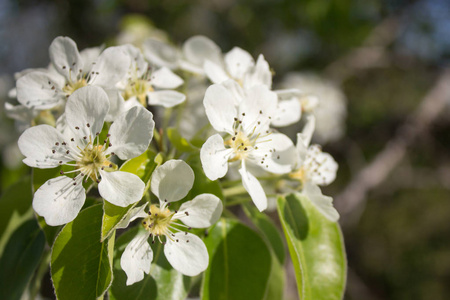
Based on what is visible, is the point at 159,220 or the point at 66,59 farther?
the point at 66,59

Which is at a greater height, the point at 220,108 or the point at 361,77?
the point at 220,108

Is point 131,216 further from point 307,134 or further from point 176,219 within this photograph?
point 307,134

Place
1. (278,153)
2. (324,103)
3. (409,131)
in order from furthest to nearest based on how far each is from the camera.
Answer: (324,103) → (409,131) → (278,153)

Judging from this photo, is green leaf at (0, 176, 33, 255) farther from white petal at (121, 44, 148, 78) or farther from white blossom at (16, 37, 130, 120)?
white petal at (121, 44, 148, 78)

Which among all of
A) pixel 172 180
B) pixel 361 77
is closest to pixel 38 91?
pixel 172 180

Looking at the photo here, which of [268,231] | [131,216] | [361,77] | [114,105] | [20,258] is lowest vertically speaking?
[361,77]

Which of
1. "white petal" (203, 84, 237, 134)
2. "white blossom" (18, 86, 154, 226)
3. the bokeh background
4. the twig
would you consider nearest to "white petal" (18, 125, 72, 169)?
"white blossom" (18, 86, 154, 226)

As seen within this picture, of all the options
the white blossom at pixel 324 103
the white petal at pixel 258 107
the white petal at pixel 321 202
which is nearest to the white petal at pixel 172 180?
the white petal at pixel 258 107
